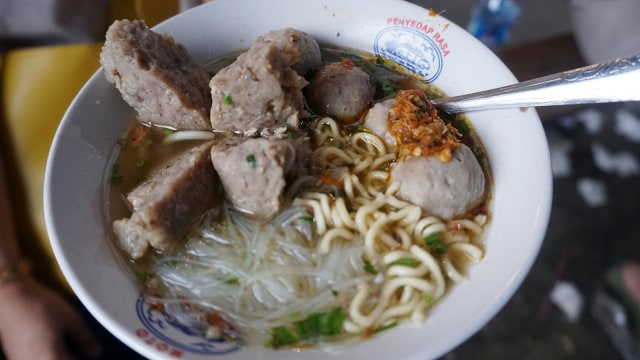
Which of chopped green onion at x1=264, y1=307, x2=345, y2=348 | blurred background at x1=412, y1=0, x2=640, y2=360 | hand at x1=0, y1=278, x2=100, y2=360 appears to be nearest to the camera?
chopped green onion at x1=264, y1=307, x2=345, y2=348

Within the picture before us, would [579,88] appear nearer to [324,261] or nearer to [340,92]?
[340,92]

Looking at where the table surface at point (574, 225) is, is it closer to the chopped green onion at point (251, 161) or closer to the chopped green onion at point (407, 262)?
the chopped green onion at point (407, 262)

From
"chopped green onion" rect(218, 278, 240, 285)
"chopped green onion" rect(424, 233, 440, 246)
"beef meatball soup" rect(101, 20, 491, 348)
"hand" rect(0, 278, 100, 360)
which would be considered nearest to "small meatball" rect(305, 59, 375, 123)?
"beef meatball soup" rect(101, 20, 491, 348)

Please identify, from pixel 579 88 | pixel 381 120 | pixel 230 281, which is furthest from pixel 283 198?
pixel 579 88

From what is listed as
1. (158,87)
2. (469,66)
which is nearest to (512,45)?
(469,66)

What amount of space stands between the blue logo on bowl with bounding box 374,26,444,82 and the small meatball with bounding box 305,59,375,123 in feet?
0.68

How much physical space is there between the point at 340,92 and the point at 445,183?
0.60 m

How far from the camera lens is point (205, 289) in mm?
1749

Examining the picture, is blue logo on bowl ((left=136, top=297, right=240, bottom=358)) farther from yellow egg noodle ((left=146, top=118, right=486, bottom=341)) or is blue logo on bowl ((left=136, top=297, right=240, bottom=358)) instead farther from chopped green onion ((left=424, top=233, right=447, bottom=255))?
chopped green onion ((left=424, top=233, right=447, bottom=255))

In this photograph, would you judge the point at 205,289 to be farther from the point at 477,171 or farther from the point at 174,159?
the point at 477,171

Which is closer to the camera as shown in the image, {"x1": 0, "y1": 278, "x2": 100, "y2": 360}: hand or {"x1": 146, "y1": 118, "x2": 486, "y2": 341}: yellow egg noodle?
{"x1": 146, "y1": 118, "x2": 486, "y2": 341}: yellow egg noodle

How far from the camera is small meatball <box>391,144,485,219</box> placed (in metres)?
1.74

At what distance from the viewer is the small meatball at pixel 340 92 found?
2064 millimetres

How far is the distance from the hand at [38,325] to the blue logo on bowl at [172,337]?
0.97m
